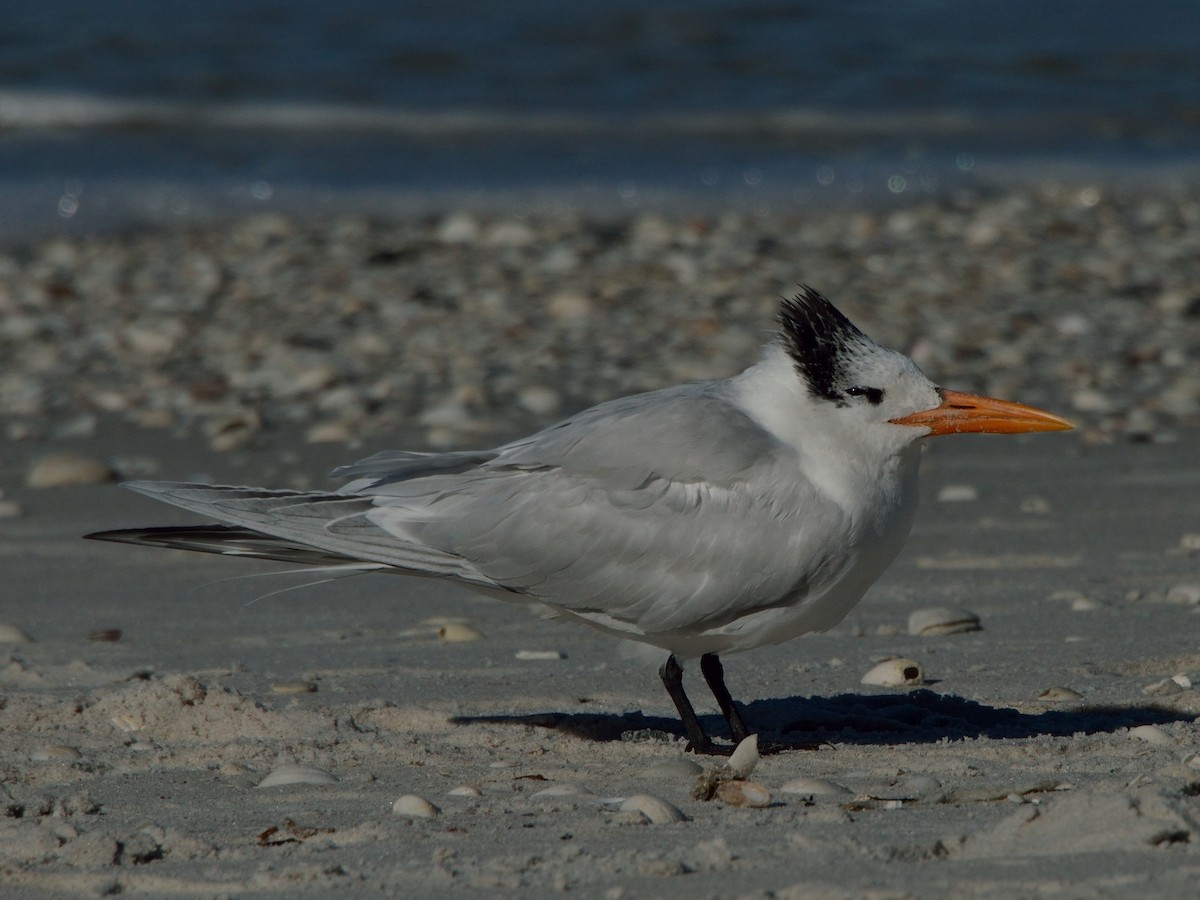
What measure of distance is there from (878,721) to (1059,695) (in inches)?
18.3

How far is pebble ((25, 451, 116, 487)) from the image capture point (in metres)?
5.73

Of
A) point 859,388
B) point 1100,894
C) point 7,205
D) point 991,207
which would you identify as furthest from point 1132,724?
point 7,205

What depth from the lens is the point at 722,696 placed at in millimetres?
3568

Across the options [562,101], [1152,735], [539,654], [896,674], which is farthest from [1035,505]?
[562,101]

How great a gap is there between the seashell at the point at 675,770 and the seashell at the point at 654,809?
1.06ft

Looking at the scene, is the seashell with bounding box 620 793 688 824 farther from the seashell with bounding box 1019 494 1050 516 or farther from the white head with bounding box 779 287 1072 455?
the seashell with bounding box 1019 494 1050 516

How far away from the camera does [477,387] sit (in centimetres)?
676

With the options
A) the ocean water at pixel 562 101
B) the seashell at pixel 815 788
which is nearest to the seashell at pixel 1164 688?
the seashell at pixel 815 788

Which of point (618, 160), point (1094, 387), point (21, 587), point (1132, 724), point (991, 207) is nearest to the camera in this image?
point (1132, 724)

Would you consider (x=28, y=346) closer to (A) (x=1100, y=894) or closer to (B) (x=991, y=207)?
(B) (x=991, y=207)

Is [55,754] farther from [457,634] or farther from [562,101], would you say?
A: [562,101]

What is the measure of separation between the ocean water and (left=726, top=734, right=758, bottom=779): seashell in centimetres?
793

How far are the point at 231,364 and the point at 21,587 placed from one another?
2.64 metres

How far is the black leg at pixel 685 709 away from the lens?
348cm
